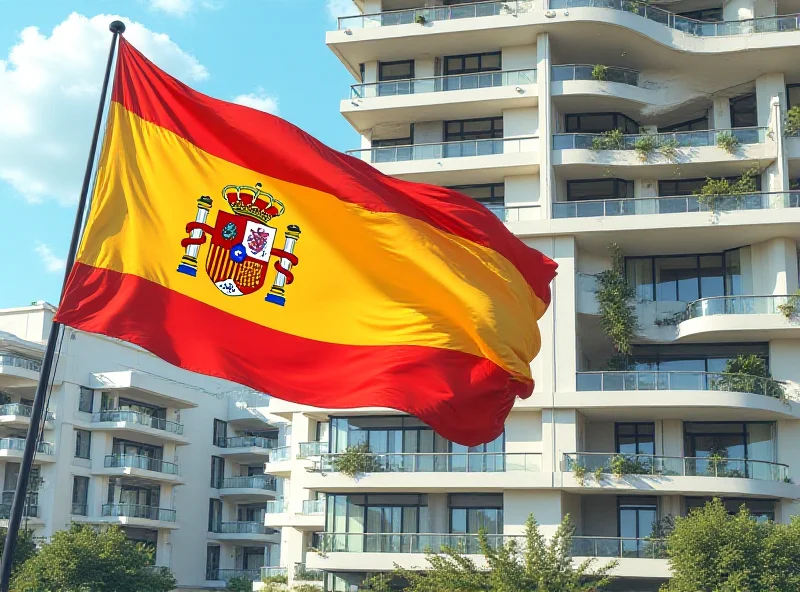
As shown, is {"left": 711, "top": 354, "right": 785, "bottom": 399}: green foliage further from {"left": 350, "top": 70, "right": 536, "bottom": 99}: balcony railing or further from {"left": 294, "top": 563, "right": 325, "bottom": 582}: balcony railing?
{"left": 294, "top": 563, "right": 325, "bottom": 582}: balcony railing

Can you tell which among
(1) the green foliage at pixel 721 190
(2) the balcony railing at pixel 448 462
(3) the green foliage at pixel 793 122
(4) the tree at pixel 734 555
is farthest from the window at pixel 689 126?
(4) the tree at pixel 734 555

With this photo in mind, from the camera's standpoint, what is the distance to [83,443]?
81.0m

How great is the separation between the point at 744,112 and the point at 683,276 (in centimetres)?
878

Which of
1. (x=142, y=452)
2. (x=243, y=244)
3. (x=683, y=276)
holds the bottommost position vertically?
(x=243, y=244)

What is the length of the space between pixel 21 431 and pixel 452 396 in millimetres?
68893

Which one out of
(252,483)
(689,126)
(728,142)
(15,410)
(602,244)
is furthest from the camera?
(252,483)

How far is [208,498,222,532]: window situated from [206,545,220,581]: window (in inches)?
60.8

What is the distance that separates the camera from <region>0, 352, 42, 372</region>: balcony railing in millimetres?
76463

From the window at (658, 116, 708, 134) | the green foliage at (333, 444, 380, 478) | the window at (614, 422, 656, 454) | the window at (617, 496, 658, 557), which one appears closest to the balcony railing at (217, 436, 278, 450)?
the green foliage at (333, 444, 380, 478)

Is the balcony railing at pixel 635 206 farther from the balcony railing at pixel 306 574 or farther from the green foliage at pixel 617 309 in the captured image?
the balcony railing at pixel 306 574

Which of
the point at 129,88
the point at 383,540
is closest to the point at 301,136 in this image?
the point at 129,88

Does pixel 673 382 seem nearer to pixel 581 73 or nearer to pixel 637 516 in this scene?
pixel 637 516

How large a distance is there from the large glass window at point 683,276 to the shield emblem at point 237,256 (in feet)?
133

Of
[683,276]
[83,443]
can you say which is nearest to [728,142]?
[683,276]
